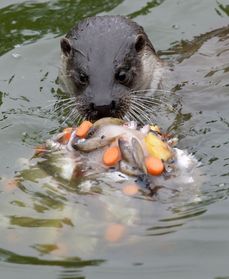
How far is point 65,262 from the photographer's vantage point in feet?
9.74

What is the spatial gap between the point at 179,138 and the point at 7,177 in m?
1.01

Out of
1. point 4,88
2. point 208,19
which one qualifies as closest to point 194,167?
point 4,88

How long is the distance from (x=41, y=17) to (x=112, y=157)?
302 centimetres

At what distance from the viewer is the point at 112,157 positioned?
124 inches

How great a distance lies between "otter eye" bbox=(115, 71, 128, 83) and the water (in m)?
0.31

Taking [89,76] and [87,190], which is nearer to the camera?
[87,190]

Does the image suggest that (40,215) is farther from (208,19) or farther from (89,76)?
(208,19)

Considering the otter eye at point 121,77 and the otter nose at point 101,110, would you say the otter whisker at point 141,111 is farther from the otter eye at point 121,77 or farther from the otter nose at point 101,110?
the otter nose at point 101,110

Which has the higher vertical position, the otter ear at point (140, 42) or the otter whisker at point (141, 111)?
the otter ear at point (140, 42)

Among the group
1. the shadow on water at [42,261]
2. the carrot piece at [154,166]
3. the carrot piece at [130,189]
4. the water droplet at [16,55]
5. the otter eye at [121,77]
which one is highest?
the water droplet at [16,55]

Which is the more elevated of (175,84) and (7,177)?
(175,84)

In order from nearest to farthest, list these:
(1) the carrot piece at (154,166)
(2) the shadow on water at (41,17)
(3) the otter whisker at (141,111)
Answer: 1. (1) the carrot piece at (154,166)
2. (3) the otter whisker at (141,111)
3. (2) the shadow on water at (41,17)

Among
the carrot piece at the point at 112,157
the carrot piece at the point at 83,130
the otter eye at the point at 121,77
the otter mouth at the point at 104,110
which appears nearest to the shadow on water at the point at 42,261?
the carrot piece at the point at 112,157

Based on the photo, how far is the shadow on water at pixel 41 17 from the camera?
18.9 ft
